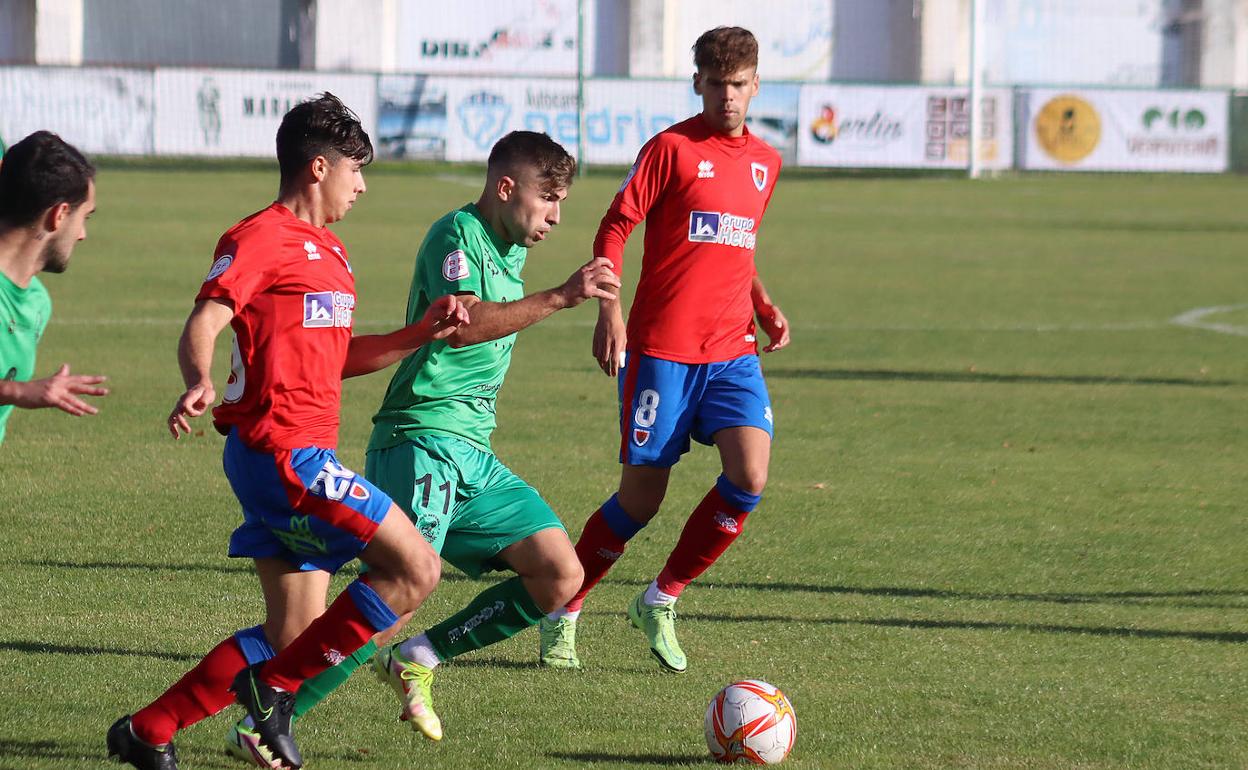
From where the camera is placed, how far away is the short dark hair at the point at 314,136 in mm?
4625

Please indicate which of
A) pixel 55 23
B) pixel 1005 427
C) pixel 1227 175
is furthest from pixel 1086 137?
pixel 1005 427

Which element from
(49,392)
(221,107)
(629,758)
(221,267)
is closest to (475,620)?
(629,758)

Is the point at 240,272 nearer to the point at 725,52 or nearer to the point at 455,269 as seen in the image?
the point at 455,269

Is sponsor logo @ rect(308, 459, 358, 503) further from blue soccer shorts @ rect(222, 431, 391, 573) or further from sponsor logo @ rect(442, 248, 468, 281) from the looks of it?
sponsor logo @ rect(442, 248, 468, 281)

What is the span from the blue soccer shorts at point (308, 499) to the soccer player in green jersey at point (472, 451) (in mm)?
601

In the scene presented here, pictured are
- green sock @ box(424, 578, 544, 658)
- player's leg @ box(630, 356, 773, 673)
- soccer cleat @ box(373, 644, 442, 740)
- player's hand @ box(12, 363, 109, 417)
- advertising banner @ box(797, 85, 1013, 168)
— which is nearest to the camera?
player's hand @ box(12, 363, 109, 417)

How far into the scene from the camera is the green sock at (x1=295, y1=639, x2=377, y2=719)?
4672mm

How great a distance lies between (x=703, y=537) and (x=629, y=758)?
1.28m

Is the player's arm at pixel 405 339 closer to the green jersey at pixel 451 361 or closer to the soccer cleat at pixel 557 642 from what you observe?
the green jersey at pixel 451 361

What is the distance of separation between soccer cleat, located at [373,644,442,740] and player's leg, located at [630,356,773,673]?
1.03 meters

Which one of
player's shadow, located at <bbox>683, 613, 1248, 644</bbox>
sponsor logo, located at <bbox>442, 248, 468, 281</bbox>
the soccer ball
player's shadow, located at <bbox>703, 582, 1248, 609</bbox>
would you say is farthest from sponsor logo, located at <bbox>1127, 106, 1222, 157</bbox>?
the soccer ball

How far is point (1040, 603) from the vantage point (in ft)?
22.6

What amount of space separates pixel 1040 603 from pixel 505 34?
47.4m

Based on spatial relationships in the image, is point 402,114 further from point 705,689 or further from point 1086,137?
point 705,689
